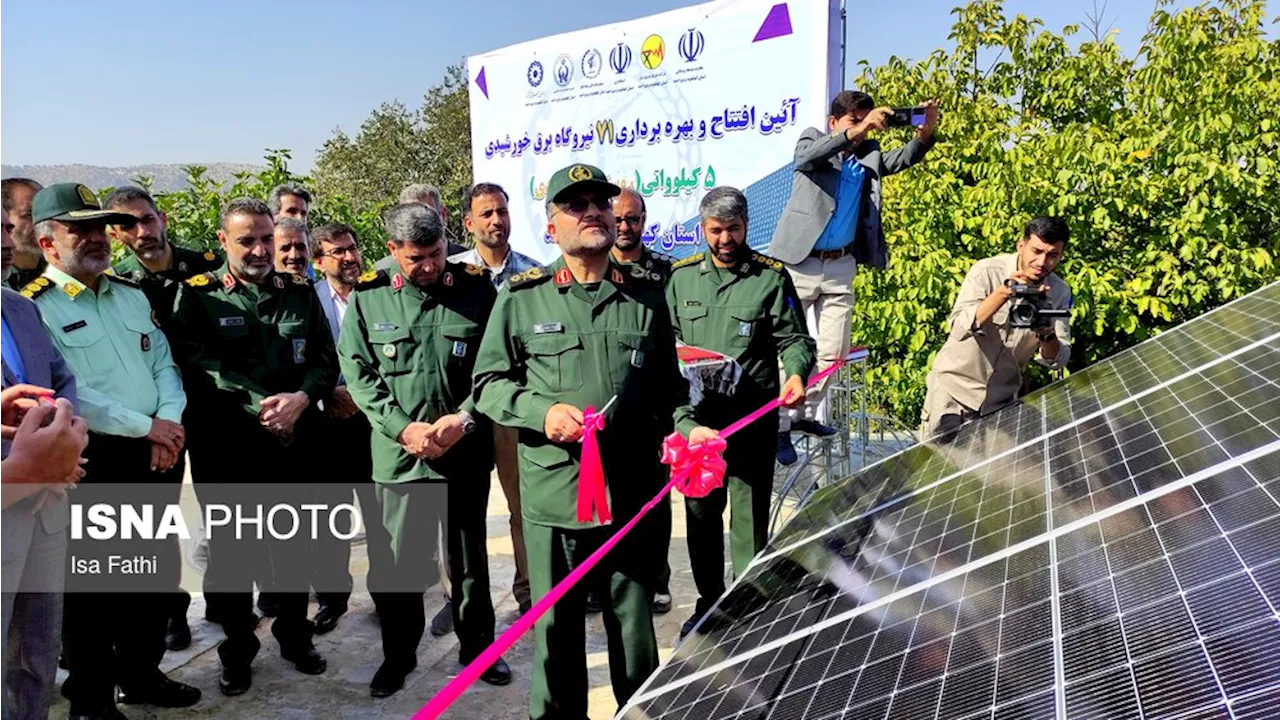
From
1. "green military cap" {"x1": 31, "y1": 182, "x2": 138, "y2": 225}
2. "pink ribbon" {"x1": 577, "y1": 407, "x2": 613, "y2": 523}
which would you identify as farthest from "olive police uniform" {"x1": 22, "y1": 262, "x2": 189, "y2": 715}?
"pink ribbon" {"x1": 577, "y1": 407, "x2": 613, "y2": 523}

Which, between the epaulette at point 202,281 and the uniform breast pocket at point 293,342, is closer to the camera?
the epaulette at point 202,281

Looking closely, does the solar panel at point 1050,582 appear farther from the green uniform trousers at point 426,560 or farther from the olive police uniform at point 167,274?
the olive police uniform at point 167,274

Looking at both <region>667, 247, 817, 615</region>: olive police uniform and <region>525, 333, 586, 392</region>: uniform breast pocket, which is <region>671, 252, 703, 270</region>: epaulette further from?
<region>525, 333, 586, 392</region>: uniform breast pocket

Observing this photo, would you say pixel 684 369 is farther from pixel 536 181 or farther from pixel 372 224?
pixel 372 224

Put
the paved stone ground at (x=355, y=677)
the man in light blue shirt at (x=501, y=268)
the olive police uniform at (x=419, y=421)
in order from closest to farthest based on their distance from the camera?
1. the paved stone ground at (x=355, y=677)
2. the olive police uniform at (x=419, y=421)
3. the man in light blue shirt at (x=501, y=268)

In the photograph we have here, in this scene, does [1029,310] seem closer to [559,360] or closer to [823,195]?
[823,195]

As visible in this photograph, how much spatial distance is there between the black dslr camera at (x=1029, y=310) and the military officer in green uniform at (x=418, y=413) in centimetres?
254

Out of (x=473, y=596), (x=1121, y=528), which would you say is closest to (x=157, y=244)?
(x=473, y=596)

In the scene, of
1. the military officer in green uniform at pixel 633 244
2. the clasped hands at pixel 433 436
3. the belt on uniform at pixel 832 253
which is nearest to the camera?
the clasped hands at pixel 433 436

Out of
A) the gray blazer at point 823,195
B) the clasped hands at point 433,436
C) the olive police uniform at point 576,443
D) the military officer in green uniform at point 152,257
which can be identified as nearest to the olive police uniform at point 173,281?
the military officer in green uniform at point 152,257

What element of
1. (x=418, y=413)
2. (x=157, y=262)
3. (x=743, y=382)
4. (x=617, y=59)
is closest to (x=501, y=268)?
(x=418, y=413)

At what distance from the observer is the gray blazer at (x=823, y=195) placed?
593 centimetres

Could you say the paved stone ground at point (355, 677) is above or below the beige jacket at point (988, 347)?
below

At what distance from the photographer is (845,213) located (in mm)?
6012
